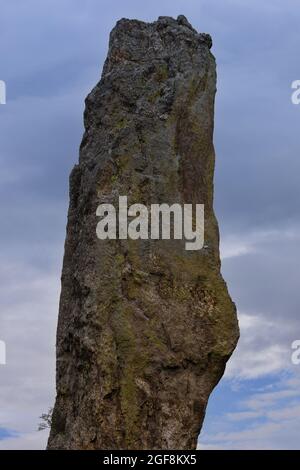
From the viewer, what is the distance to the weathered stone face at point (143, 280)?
11.6 metres

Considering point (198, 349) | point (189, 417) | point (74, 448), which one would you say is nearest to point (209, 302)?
point (198, 349)

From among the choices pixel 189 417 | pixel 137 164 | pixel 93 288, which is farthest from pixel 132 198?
pixel 189 417

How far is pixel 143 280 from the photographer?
1194 centimetres

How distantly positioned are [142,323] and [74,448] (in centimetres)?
187

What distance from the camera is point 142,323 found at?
11789 millimetres

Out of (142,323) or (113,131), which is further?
(113,131)

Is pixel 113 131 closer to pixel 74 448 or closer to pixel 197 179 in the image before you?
pixel 197 179

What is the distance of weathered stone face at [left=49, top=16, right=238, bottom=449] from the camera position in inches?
457
